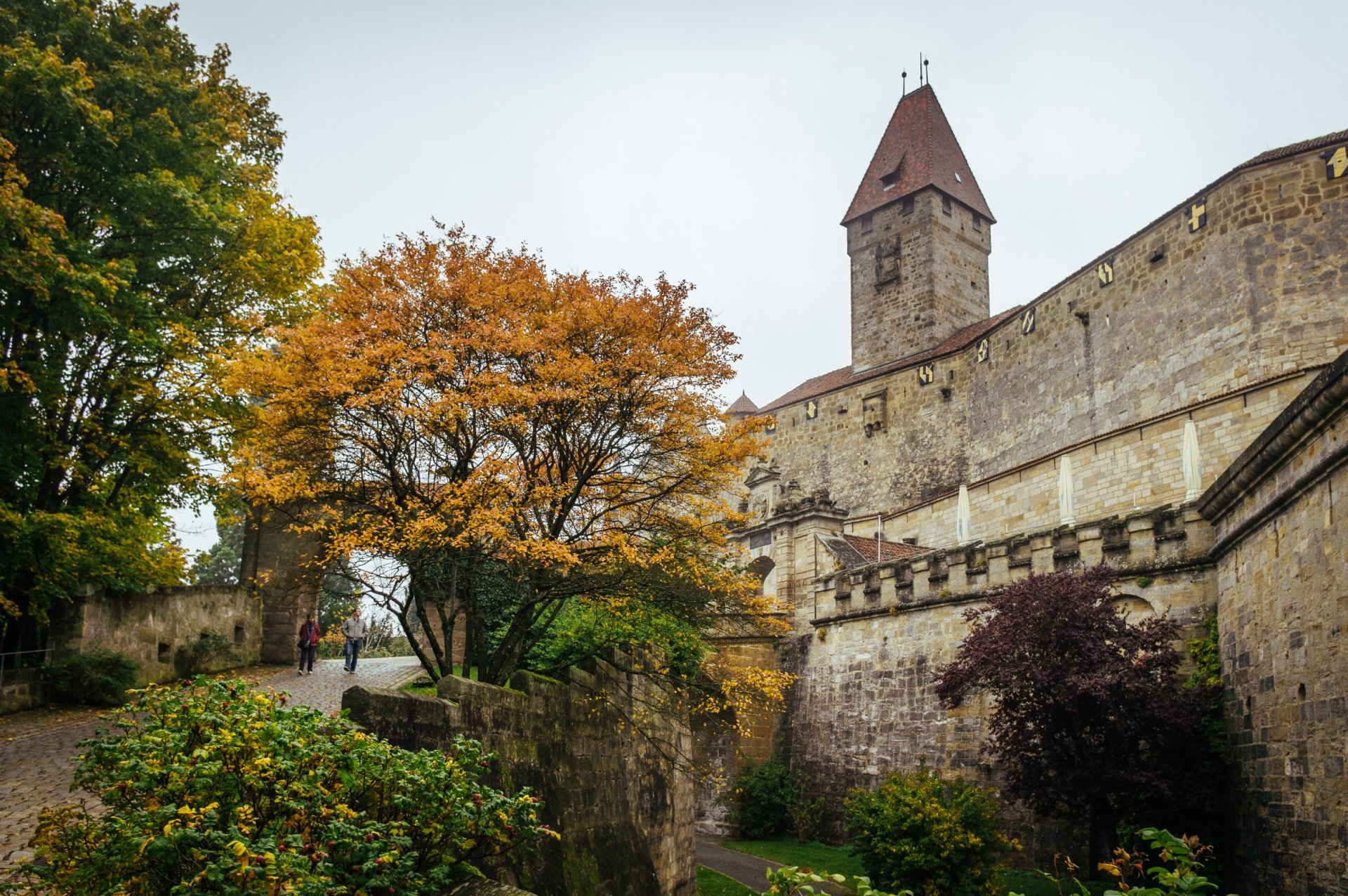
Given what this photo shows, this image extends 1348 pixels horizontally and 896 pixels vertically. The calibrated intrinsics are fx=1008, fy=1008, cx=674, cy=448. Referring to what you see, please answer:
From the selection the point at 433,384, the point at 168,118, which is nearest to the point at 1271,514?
the point at 433,384

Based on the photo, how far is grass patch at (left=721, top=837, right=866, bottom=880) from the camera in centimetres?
1755

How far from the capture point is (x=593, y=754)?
13.2 m

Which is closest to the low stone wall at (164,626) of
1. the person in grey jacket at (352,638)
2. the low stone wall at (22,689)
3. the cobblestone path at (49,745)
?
the low stone wall at (22,689)

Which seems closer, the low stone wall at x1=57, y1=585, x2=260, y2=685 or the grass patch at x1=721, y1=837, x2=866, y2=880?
the low stone wall at x1=57, y1=585, x2=260, y2=685

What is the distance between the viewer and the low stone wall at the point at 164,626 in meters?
15.1

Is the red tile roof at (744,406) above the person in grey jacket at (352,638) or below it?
above

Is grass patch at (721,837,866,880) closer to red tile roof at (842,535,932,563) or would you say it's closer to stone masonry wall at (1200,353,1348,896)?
red tile roof at (842,535,932,563)

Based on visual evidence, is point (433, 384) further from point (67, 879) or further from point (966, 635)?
point (966, 635)

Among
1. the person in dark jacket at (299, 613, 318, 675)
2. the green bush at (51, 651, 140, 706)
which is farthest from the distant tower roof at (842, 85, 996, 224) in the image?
the green bush at (51, 651, 140, 706)

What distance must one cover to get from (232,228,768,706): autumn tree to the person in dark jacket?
20.5 feet

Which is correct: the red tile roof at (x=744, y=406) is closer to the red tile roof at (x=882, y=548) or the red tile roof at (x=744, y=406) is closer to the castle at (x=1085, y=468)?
the castle at (x=1085, y=468)

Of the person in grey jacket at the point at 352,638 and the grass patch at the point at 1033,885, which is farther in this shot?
the person in grey jacket at the point at 352,638

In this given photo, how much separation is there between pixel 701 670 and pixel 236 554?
4323 cm

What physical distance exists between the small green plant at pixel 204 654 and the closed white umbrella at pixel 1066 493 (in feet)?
58.8
